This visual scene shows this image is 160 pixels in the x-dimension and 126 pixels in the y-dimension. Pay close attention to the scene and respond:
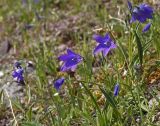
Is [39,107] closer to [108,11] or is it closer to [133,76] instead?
[133,76]

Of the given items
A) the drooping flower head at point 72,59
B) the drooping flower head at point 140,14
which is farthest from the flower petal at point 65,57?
the drooping flower head at point 140,14

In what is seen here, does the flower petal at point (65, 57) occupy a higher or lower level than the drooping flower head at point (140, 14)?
lower

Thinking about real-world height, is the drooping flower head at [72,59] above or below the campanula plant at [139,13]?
below

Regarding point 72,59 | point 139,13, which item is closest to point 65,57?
point 72,59

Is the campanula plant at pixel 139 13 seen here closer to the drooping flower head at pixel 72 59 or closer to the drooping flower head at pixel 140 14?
the drooping flower head at pixel 140 14

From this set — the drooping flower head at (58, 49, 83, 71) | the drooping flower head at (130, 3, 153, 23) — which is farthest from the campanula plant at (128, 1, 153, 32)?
the drooping flower head at (58, 49, 83, 71)

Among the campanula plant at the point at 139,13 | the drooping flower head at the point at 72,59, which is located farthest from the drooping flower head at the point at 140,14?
the drooping flower head at the point at 72,59

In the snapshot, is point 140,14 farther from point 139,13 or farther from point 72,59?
point 72,59

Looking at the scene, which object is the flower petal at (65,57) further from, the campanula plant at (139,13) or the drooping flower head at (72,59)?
the campanula plant at (139,13)

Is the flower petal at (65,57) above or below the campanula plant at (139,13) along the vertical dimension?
below

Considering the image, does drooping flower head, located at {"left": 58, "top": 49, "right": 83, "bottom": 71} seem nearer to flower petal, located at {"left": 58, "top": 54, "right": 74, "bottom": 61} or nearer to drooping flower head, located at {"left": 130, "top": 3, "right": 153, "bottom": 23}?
flower petal, located at {"left": 58, "top": 54, "right": 74, "bottom": 61}

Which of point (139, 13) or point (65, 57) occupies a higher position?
point (139, 13)

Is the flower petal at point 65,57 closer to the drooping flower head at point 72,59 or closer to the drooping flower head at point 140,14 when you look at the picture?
the drooping flower head at point 72,59
